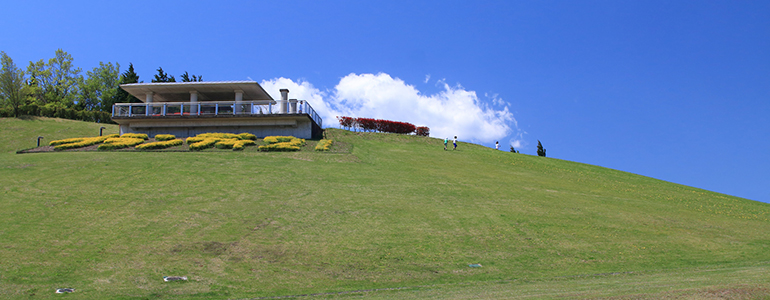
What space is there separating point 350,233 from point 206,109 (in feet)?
76.5

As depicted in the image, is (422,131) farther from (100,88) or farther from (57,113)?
(100,88)

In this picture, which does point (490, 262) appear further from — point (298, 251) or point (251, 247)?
point (251, 247)

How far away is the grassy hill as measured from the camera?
31.2 ft

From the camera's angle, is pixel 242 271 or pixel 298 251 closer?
pixel 242 271

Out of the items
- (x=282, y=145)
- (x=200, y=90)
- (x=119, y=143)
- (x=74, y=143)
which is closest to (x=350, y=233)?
(x=282, y=145)

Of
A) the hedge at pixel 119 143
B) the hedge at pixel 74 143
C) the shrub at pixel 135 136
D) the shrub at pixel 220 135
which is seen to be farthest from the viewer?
the shrub at pixel 135 136

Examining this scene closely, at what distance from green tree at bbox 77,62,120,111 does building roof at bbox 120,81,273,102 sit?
30284mm

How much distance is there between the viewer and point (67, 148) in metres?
28.0

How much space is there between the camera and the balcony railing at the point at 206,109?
104 ft

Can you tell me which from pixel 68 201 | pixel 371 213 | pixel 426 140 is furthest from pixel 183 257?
pixel 426 140

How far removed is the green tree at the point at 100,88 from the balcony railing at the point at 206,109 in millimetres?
33808

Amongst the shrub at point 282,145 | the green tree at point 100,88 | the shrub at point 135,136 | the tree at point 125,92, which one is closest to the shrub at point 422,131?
the shrub at point 282,145

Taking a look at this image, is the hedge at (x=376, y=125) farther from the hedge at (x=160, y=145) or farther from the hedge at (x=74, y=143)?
the hedge at (x=74, y=143)

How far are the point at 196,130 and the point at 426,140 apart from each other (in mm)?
19291
